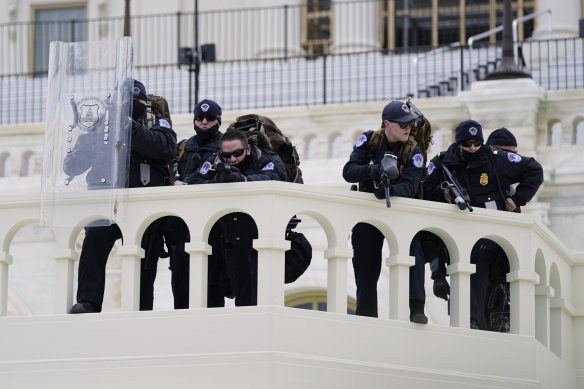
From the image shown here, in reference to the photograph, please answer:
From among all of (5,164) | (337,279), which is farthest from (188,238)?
(5,164)

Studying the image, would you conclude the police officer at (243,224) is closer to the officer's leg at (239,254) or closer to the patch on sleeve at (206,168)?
the officer's leg at (239,254)

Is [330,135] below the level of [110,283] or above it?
above

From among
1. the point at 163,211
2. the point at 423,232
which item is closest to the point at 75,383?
the point at 163,211

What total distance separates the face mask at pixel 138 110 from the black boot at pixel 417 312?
2.23m

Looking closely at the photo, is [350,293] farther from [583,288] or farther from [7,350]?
[7,350]

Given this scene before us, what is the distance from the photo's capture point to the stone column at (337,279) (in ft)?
35.2

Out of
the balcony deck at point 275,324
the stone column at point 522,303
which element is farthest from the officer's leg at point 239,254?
the stone column at point 522,303

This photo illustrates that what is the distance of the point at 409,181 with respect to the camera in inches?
441

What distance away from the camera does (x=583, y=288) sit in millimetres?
12570

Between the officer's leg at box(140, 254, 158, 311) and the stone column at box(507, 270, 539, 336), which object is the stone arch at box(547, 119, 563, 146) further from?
the officer's leg at box(140, 254, 158, 311)

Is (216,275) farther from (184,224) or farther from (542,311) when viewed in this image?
(542,311)

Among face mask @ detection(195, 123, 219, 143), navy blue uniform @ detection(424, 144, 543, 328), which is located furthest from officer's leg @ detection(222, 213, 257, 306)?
navy blue uniform @ detection(424, 144, 543, 328)

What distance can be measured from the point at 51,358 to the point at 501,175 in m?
3.59

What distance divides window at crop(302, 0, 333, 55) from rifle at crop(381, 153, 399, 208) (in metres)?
18.6
